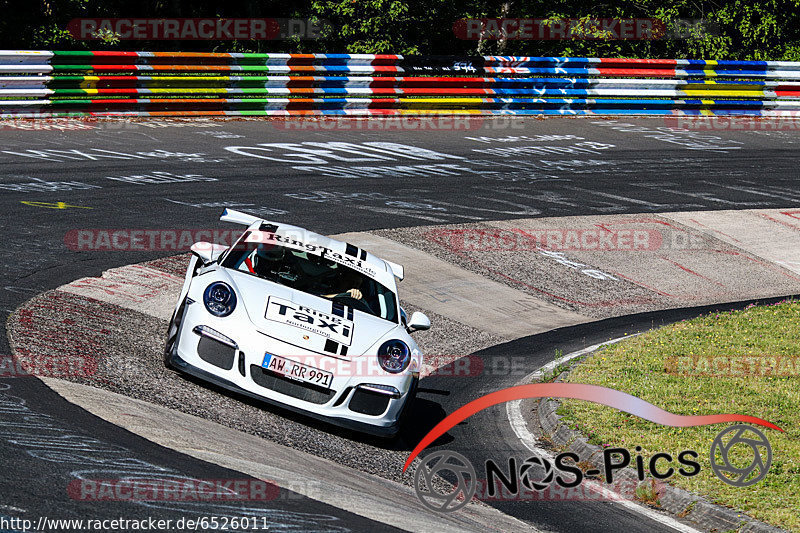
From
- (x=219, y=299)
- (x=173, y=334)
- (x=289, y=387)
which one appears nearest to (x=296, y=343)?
(x=289, y=387)

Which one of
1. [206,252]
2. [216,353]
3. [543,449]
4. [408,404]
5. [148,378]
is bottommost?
[543,449]

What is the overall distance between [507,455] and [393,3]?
58.0 ft

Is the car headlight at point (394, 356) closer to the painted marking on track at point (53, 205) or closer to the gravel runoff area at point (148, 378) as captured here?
the gravel runoff area at point (148, 378)

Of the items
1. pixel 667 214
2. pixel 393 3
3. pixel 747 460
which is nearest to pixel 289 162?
pixel 667 214

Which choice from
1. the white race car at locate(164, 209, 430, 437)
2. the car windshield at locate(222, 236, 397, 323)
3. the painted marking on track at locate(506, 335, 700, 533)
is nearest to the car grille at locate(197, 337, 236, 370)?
the white race car at locate(164, 209, 430, 437)

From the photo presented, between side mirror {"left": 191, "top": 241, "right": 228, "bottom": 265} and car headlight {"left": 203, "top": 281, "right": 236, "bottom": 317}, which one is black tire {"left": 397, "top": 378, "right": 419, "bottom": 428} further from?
side mirror {"left": 191, "top": 241, "right": 228, "bottom": 265}

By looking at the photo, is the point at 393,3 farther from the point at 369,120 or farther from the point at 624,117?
the point at 624,117

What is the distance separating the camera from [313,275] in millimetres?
8531

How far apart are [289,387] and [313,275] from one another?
1.42 metres

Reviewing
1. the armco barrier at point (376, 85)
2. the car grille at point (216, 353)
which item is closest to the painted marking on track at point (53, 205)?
the armco barrier at point (376, 85)

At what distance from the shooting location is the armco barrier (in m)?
18.6

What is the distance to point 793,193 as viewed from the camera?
19531mm

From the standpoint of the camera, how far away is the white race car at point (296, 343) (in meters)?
7.35

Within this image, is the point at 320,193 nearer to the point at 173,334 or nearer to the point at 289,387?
the point at 173,334
